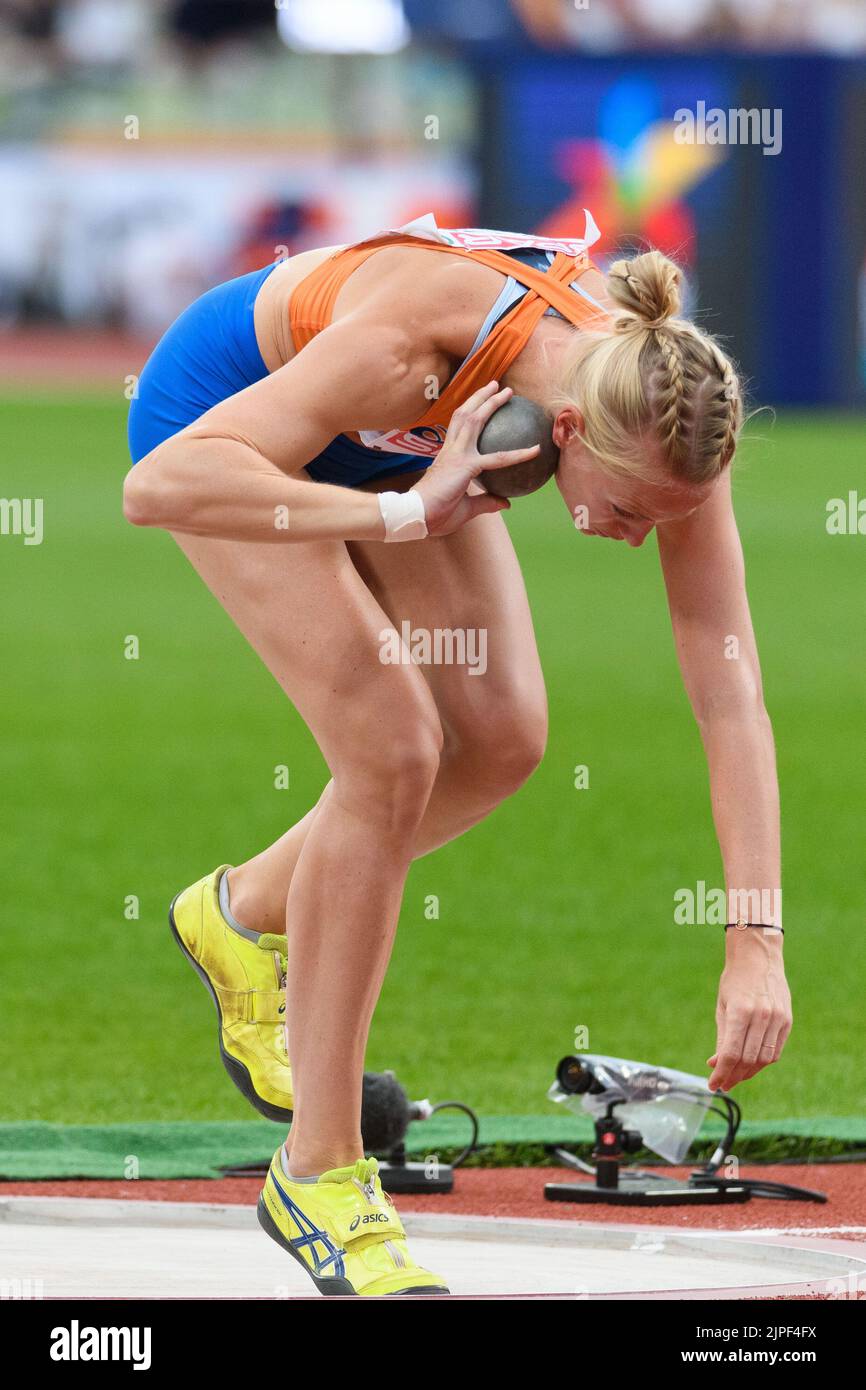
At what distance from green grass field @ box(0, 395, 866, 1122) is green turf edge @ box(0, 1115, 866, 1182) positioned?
30cm

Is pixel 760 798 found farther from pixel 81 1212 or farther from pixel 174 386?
pixel 81 1212

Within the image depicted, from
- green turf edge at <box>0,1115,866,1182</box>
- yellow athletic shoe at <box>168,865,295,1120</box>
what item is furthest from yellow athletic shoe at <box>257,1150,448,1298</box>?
green turf edge at <box>0,1115,866,1182</box>

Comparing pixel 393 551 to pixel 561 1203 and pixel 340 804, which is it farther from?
pixel 561 1203

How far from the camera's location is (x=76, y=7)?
5256 centimetres

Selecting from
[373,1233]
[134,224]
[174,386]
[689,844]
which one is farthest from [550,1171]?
[134,224]

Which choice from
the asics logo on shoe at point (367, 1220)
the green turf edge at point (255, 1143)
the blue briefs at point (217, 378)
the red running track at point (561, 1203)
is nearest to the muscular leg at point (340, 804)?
the asics logo on shoe at point (367, 1220)

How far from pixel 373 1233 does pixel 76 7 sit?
51288 millimetres

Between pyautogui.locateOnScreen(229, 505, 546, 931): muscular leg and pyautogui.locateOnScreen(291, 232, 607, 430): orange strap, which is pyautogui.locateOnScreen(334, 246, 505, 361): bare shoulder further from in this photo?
pyautogui.locateOnScreen(229, 505, 546, 931): muscular leg

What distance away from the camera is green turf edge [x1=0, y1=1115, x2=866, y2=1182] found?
5973 mm

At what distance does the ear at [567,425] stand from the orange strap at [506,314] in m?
0.15

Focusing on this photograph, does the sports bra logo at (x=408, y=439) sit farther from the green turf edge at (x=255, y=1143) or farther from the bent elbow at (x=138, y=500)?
the green turf edge at (x=255, y=1143)

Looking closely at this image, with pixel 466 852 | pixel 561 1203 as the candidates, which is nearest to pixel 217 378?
pixel 561 1203

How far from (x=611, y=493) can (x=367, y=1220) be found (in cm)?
137

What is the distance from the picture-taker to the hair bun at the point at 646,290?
405 cm
